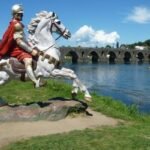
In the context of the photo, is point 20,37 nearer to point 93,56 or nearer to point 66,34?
point 66,34

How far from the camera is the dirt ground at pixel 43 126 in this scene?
9.92 meters

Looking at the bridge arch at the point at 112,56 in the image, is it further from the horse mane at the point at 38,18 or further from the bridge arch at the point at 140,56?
the horse mane at the point at 38,18

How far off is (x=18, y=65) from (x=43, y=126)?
1.76 m

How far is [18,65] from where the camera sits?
11.3 m

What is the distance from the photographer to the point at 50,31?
38.4 ft

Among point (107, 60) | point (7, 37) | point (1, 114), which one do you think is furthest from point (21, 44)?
point (107, 60)

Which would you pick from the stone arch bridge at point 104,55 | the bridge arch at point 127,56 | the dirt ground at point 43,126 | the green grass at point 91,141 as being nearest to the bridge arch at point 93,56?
the stone arch bridge at point 104,55

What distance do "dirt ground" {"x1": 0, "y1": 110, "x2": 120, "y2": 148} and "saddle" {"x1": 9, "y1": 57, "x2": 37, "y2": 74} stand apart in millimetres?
1385

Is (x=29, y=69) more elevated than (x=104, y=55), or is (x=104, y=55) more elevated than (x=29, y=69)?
(x=29, y=69)

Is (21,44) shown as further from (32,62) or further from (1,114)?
(1,114)

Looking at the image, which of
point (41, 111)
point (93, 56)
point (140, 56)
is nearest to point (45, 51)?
point (41, 111)

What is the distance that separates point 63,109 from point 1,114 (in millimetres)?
1589

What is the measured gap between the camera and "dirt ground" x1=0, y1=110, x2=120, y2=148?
9922 mm

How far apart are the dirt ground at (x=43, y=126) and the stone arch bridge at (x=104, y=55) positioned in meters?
109
